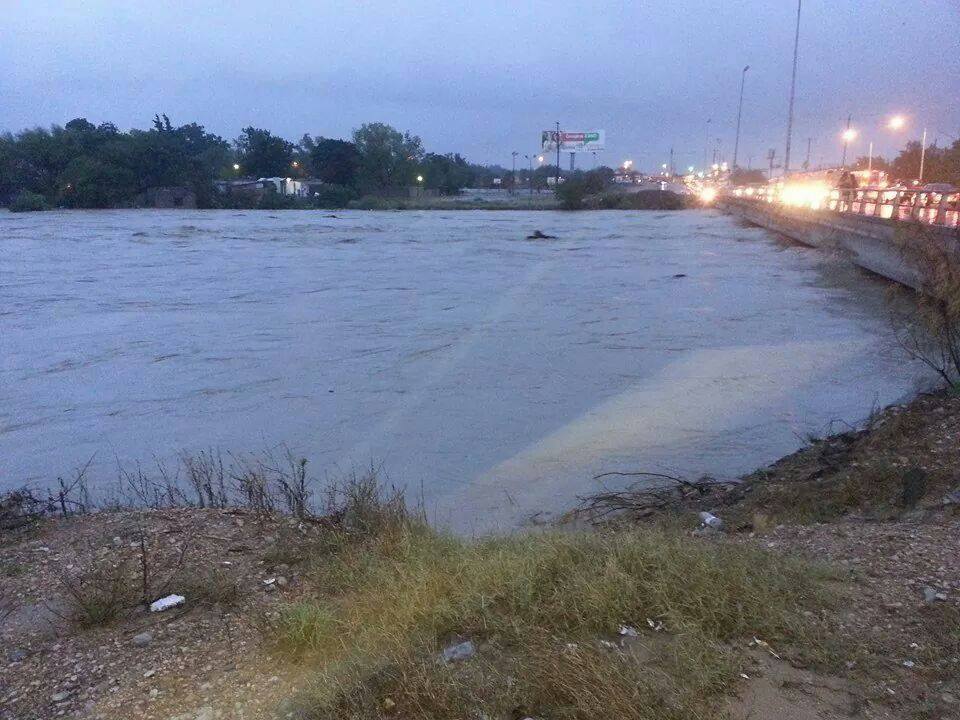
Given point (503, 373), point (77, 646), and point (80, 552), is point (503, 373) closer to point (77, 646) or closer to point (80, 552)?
point (80, 552)

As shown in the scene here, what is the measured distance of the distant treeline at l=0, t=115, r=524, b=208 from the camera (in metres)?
94.0

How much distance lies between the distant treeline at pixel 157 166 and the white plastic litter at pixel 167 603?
307 ft

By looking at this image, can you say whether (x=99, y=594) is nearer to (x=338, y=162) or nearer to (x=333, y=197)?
(x=333, y=197)

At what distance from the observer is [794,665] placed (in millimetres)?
3877

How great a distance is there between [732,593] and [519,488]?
5138 mm

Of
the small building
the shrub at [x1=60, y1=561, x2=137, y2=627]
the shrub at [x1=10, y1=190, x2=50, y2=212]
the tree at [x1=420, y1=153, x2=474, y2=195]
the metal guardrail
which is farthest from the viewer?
the tree at [x1=420, y1=153, x2=474, y2=195]

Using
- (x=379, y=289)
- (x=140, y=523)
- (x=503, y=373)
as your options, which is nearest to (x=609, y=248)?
(x=379, y=289)

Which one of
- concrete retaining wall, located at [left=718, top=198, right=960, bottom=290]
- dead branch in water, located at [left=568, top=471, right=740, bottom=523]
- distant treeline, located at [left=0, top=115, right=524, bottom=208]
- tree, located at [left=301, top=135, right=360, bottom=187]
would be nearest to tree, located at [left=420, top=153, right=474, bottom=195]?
distant treeline, located at [left=0, top=115, right=524, bottom=208]

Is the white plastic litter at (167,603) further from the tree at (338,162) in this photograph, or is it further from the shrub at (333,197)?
the tree at (338,162)

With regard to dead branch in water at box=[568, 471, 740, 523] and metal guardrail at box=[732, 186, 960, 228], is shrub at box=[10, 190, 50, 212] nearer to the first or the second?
metal guardrail at box=[732, 186, 960, 228]

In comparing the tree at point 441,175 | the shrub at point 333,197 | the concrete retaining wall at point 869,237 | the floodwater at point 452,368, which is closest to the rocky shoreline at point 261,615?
the floodwater at point 452,368

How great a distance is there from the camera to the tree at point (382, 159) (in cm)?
11881

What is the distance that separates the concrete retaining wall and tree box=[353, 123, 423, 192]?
79.1 metres

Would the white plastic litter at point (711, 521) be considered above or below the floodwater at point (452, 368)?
above
